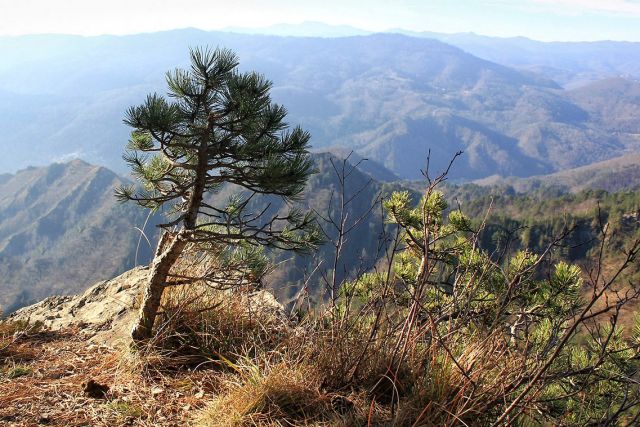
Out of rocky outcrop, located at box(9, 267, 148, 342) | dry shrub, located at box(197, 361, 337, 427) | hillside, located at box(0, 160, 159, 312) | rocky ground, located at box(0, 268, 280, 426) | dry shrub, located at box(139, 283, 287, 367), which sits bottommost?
hillside, located at box(0, 160, 159, 312)

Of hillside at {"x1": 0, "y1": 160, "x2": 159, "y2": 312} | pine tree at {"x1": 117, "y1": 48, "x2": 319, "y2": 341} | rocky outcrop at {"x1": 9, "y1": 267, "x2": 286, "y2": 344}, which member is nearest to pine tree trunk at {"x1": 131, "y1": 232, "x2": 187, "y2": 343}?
pine tree at {"x1": 117, "y1": 48, "x2": 319, "y2": 341}

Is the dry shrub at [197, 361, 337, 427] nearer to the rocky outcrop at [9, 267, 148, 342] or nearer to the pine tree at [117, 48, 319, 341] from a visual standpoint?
the pine tree at [117, 48, 319, 341]

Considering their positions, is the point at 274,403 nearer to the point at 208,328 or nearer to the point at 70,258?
the point at 208,328

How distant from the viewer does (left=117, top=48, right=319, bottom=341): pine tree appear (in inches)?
159

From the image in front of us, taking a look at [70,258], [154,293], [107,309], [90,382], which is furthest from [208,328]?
[70,258]

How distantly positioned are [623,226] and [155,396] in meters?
81.7

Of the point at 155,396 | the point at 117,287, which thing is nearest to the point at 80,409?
the point at 155,396

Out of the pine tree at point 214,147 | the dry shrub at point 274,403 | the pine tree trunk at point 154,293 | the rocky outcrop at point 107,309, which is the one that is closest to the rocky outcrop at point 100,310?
the rocky outcrop at point 107,309

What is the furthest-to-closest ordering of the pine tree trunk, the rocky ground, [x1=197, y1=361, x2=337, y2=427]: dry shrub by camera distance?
the pine tree trunk < the rocky ground < [x1=197, y1=361, x2=337, y2=427]: dry shrub

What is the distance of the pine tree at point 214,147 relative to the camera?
13.2ft

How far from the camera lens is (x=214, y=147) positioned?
Result: 4.41 m

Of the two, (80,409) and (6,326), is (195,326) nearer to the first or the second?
(80,409)

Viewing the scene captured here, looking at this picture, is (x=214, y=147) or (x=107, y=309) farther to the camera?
(x=107, y=309)

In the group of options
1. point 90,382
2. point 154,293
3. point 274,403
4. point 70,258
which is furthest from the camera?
point 70,258
